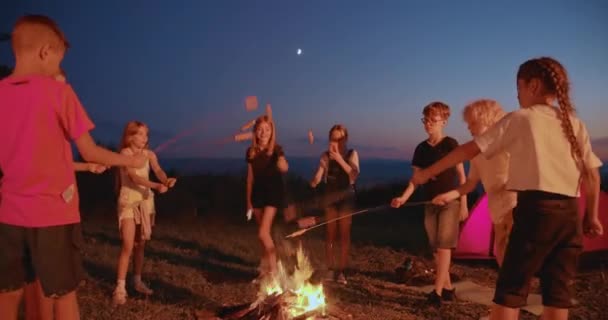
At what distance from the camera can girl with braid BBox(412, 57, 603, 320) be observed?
118 inches

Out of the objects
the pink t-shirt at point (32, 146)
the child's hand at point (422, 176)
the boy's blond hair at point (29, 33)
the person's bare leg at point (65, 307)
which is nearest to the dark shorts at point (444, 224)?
the child's hand at point (422, 176)

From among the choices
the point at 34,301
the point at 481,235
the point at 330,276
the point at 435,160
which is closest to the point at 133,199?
the point at 34,301

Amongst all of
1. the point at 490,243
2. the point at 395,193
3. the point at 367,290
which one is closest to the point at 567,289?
the point at 367,290

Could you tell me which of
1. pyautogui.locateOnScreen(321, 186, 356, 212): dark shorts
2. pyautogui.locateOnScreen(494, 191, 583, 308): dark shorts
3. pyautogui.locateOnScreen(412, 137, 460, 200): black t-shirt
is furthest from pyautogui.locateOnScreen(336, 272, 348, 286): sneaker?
pyautogui.locateOnScreen(494, 191, 583, 308): dark shorts

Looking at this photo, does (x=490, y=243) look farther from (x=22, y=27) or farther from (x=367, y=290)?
(x=22, y=27)

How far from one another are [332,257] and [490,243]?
82.4 inches

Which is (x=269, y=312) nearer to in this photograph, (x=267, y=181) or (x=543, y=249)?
(x=267, y=181)

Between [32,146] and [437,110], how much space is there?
149 inches

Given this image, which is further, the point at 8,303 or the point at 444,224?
the point at 444,224

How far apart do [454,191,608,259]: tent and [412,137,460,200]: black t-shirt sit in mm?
1426

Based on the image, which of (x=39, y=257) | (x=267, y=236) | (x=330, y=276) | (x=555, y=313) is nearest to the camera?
(x=39, y=257)

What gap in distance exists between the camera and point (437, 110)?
521 centimetres

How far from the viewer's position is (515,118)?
3.07 metres

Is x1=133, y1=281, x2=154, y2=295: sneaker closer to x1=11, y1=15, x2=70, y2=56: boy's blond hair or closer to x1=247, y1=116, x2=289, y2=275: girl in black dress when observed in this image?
x1=247, y1=116, x2=289, y2=275: girl in black dress
